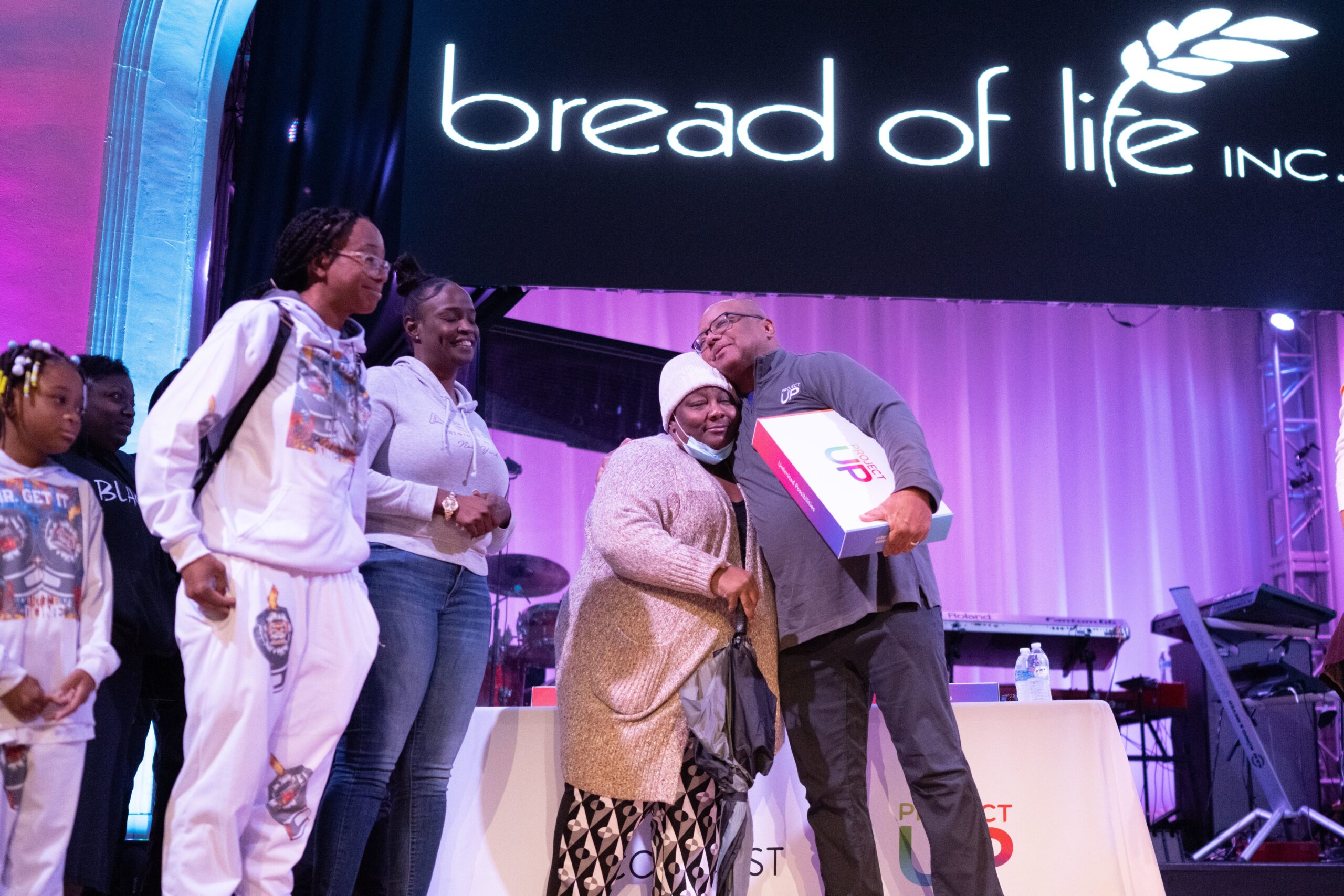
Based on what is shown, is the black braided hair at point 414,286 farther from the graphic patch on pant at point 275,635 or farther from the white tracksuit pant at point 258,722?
the graphic patch on pant at point 275,635

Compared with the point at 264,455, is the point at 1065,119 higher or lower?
higher

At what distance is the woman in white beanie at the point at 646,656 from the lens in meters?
2.77

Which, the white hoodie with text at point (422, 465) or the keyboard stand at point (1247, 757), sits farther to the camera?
the keyboard stand at point (1247, 757)

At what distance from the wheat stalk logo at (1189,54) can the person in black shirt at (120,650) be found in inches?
182

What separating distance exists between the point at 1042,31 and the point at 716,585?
13.2 feet

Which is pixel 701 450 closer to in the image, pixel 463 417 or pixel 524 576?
pixel 463 417

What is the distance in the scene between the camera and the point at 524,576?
23.7 ft

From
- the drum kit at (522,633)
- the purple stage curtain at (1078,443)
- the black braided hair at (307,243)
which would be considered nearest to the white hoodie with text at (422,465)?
the black braided hair at (307,243)

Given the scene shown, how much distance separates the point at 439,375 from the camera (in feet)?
10.3

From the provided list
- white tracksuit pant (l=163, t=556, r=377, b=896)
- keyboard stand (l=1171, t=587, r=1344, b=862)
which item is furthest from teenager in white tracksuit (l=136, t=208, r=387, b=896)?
keyboard stand (l=1171, t=587, r=1344, b=862)

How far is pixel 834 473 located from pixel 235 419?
1388 millimetres

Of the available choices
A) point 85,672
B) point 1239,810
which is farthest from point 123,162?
point 1239,810

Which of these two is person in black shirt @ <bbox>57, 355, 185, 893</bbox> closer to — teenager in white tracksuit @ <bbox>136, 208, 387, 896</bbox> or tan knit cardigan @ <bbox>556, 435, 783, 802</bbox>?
teenager in white tracksuit @ <bbox>136, 208, 387, 896</bbox>

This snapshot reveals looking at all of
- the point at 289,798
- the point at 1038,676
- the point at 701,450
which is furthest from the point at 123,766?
the point at 1038,676
